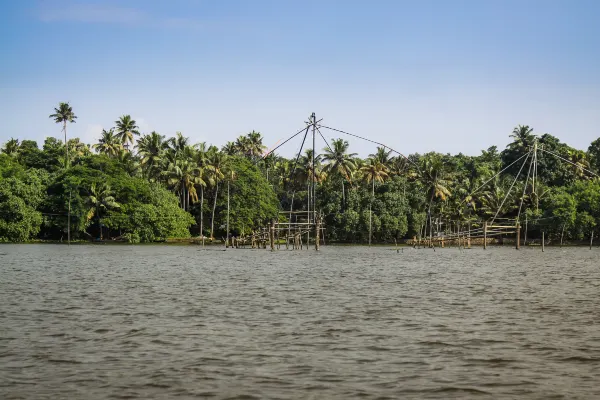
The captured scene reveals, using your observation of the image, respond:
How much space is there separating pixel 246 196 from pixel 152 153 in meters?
15.3

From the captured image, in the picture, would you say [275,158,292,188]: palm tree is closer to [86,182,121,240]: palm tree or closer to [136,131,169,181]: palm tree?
[136,131,169,181]: palm tree

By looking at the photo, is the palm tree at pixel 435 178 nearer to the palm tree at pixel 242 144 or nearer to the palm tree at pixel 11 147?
the palm tree at pixel 242 144

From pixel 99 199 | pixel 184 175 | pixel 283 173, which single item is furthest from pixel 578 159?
pixel 99 199

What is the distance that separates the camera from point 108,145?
114062mm

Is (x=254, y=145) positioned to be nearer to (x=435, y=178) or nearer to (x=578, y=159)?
(x=435, y=178)

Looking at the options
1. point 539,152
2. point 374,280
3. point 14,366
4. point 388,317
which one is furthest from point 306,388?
point 539,152

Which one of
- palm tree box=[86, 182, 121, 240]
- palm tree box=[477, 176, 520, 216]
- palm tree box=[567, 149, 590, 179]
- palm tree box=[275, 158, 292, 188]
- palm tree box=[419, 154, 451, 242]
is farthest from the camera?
palm tree box=[275, 158, 292, 188]

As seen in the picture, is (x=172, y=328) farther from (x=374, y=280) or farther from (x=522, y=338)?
(x=374, y=280)

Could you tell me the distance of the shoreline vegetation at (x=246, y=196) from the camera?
309 feet

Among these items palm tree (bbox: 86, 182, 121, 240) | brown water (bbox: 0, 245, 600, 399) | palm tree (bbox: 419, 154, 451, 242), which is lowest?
brown water (bbox: 0, 245, 600, 399)

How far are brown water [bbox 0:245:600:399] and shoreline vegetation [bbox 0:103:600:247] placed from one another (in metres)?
67.2

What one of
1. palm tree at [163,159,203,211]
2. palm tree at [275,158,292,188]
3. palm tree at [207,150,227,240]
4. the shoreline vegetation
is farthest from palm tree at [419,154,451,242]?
palm tree at [163,159,203,211]

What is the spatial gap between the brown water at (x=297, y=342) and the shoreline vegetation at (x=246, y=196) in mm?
67229

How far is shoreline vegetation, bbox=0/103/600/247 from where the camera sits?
94.1 meters
